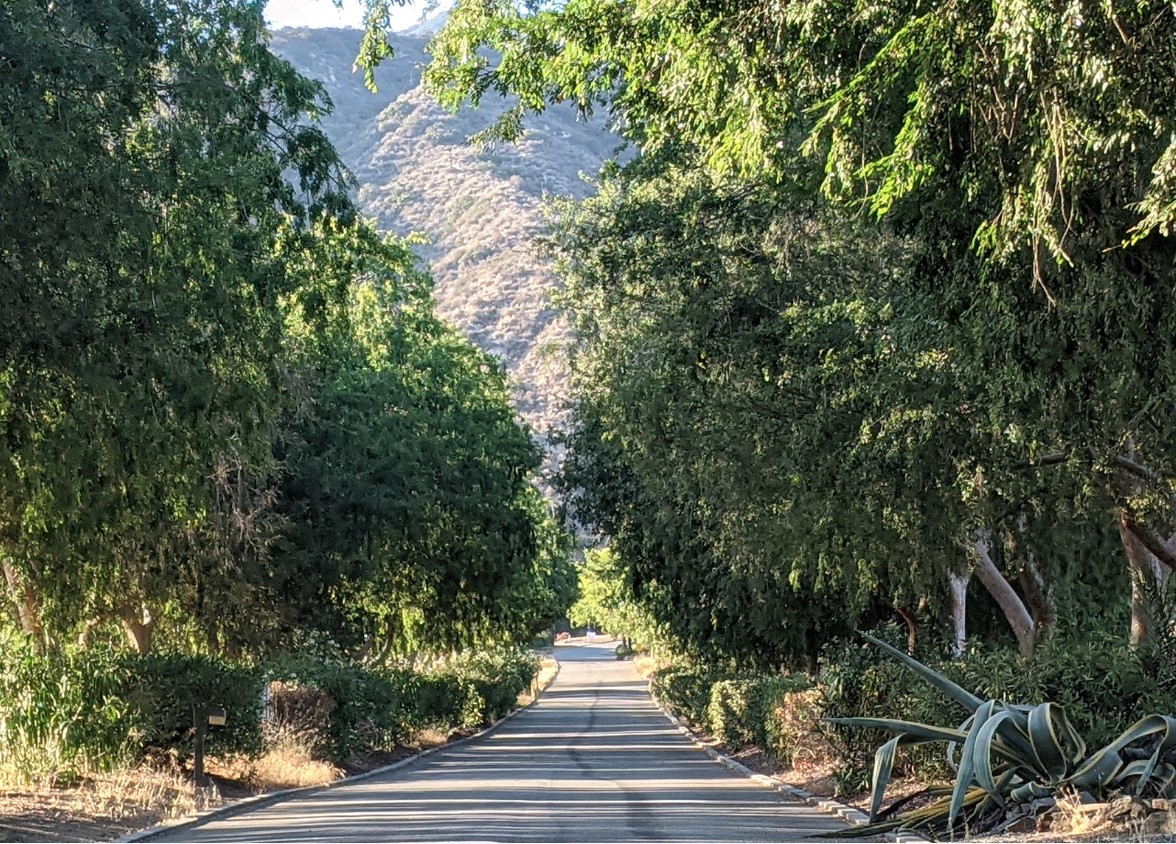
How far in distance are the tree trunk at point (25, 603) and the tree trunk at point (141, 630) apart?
5.55 m

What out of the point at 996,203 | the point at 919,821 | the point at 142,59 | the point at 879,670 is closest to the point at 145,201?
the point at 142,59

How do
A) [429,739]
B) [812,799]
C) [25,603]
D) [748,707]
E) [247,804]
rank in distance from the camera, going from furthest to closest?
[429,739]
[748,707]
[25,603]
[812,799]
[247,804]

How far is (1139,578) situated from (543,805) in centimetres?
786

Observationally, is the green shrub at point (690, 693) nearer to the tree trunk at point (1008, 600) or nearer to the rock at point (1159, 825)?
the tree trunk at point (1008, 600)

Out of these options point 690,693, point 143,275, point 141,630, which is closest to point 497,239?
point 690,693

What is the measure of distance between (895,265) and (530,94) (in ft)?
18.6

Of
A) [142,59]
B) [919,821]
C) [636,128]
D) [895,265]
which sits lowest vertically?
[919,821]

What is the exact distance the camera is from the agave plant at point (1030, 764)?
1108 cm

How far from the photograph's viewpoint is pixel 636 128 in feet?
50.0

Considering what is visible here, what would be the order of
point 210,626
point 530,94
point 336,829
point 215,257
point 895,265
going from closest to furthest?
point 530,94, point 215,257, point 336,829, point 895,265, point 210,626

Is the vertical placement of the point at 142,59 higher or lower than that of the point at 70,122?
higher

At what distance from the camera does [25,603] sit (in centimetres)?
2214

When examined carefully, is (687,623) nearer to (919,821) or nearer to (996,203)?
(919,821)

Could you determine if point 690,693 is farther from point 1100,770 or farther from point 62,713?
point 1100,770
